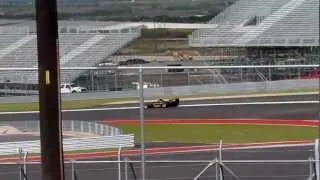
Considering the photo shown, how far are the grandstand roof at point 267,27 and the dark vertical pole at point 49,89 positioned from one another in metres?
65.9

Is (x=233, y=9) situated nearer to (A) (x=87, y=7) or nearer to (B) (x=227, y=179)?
(A) (x=87, y=7)

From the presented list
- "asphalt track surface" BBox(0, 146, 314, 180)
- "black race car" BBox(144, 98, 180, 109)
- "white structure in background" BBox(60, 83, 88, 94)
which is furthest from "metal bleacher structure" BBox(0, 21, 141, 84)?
"white structure in background" BBox(60, 83, 88, 94)

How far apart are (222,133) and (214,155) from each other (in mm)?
8635

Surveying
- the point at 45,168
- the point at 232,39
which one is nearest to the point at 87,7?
the point at 232,39

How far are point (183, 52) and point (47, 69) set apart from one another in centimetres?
7129

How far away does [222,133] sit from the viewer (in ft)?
88.6

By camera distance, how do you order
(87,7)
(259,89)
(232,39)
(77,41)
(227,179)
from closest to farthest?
(227,179) < (259,89) < (77,41) < (232,39) < (87,7)

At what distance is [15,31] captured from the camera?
65.6 m

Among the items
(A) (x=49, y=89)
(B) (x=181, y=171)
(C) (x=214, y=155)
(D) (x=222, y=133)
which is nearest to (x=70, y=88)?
(B) (x=181, y=171)

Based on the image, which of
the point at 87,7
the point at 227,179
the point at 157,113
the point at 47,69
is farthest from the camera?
the point at 87,7

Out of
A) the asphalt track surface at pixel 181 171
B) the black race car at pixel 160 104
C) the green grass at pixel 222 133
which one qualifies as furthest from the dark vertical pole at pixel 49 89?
the green grass at pixel 222 133

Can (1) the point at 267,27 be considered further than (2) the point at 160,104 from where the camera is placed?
Yes

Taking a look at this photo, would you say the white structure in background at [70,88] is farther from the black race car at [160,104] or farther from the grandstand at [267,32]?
the grandstand at [267,32]

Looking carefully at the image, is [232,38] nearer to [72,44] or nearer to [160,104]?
[72,44]
